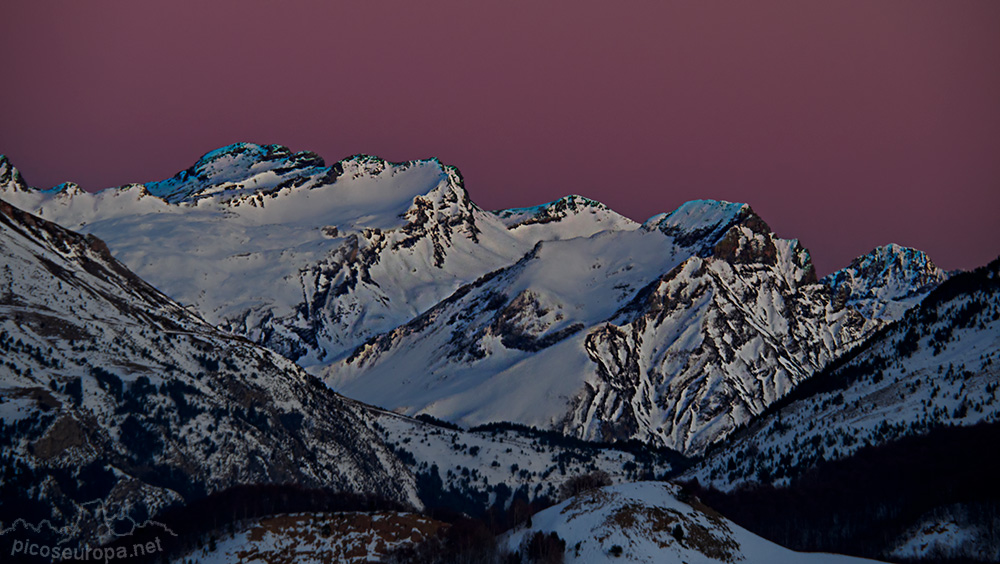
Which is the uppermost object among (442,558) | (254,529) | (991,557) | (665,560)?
(254,529)

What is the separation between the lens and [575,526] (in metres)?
172

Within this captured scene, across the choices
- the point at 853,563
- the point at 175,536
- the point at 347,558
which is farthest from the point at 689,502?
the point at 175,536

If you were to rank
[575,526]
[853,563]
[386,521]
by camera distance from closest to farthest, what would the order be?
[853,563] < [575,526] < [386,521]

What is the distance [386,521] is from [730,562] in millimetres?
59352

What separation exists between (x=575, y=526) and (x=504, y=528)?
30266mm

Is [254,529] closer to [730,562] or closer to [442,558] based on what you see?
[442,558]

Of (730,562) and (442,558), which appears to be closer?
(730,562)

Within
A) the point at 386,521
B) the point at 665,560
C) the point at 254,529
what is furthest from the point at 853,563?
the point at 254,529

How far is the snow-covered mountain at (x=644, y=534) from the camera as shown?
162 m

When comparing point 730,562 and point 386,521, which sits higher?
point 386,521

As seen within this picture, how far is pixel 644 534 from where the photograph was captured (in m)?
165

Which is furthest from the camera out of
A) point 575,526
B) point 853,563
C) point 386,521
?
point 386,521

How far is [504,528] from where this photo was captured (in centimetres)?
19988

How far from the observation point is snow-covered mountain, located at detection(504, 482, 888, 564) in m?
162
